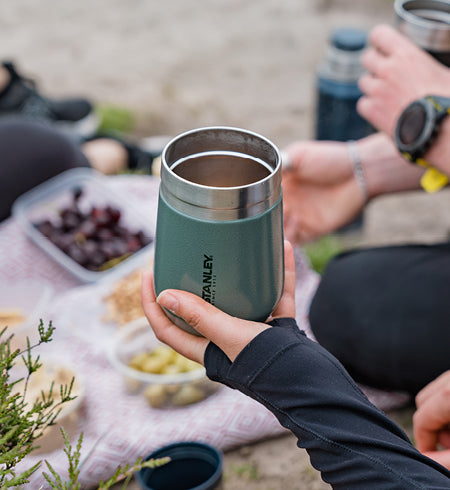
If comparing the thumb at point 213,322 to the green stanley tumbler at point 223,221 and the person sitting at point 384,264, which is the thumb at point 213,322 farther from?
the person sitting at point 384,264

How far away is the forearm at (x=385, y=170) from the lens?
205 cm

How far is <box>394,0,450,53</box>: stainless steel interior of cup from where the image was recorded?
1.53 metres

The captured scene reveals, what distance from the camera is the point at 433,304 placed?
1.70 meters

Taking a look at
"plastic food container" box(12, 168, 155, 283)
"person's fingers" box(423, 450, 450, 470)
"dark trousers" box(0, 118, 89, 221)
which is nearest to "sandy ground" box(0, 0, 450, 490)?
Answer: "plastic food container" box(12, 168, 155, 283)

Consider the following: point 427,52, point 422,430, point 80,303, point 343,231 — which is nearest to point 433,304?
point 422,430

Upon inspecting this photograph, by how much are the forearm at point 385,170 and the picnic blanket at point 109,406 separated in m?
0.37

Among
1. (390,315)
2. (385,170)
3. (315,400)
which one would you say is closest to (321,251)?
(385,170)

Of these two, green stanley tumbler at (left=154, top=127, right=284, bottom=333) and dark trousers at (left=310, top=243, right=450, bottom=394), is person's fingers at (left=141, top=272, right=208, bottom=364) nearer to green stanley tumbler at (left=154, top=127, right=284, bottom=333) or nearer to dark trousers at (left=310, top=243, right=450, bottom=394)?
green stanley tumbler at (left=154, top=127, right=284, bottom=333)

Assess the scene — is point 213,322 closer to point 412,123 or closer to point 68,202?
point 412,123

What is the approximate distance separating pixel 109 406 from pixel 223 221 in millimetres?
1056

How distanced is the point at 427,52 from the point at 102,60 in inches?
146

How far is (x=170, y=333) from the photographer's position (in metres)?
1.07

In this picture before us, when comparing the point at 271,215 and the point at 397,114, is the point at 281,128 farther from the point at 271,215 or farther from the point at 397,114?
the point at 271,215

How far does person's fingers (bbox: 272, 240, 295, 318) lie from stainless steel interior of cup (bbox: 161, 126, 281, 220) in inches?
7.6
